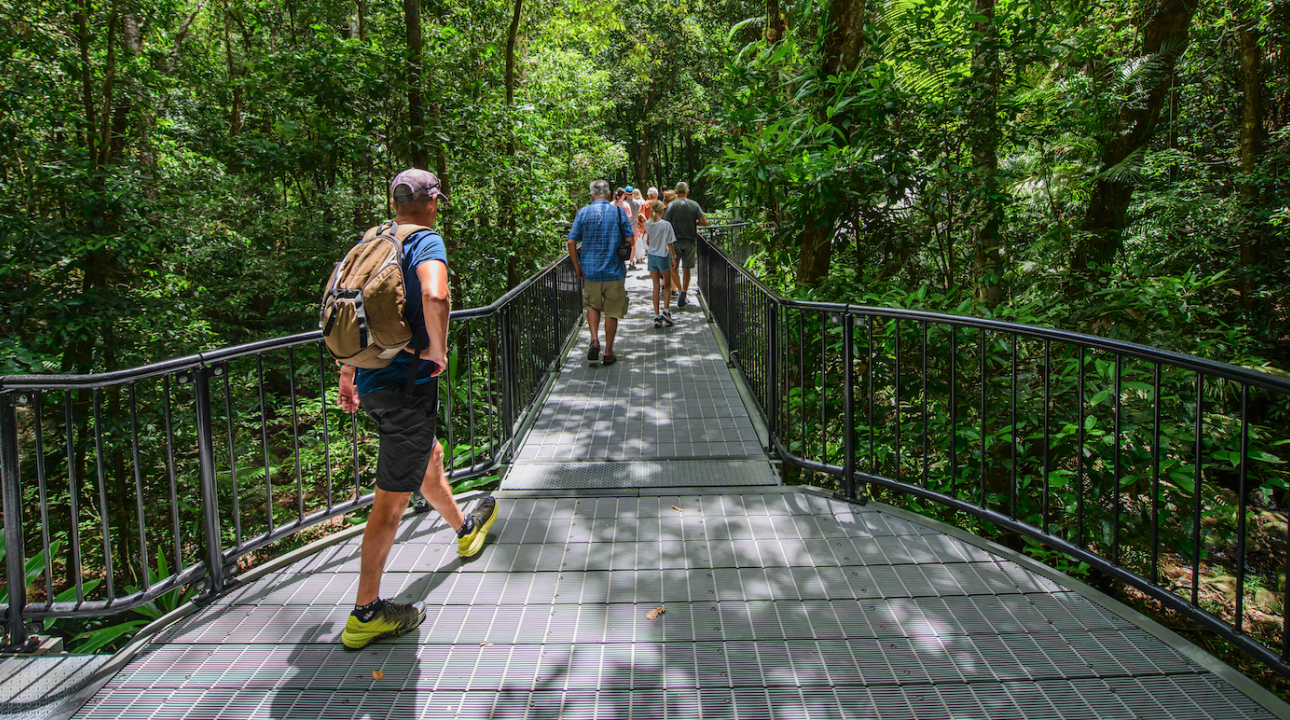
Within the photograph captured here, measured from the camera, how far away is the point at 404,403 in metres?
3.41

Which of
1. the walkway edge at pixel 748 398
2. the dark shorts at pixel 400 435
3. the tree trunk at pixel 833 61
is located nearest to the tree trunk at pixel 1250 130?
the tree trunk at pixel 833 61

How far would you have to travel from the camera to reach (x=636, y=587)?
150 inches

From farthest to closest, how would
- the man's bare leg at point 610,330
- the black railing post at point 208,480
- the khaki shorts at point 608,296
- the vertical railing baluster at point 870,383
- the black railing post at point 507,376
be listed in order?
1. the man's bare leg at point 610,330
2. the khaki shorts at point 608,296
3. the black railing post at point 507,376
4. the vertical railing baluster at point 870,383
5. the black railing post at point 208,480

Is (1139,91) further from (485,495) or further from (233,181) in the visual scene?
(233,181)

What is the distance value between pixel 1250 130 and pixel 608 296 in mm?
8744

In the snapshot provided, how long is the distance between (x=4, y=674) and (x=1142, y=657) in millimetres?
4631

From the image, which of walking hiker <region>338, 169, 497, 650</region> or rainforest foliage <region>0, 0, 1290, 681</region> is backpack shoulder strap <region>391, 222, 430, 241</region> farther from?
rainforest foliage <region>0, 0, 1290, 681</region>

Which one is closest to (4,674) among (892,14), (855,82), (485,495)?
(485,495)

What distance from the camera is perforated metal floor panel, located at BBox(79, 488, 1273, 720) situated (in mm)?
2871

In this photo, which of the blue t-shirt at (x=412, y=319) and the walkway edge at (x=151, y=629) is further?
the blue t-shirt at (x=412, y=319)

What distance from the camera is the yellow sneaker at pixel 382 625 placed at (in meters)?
3.28

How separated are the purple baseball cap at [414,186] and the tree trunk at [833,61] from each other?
171 inches

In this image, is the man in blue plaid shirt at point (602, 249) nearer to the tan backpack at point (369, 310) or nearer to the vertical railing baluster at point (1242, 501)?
the tan backpack at point (369, 310)

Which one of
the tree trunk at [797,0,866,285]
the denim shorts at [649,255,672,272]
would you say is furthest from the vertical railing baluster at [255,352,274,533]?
the denim shorts at [649,255,672,272]
